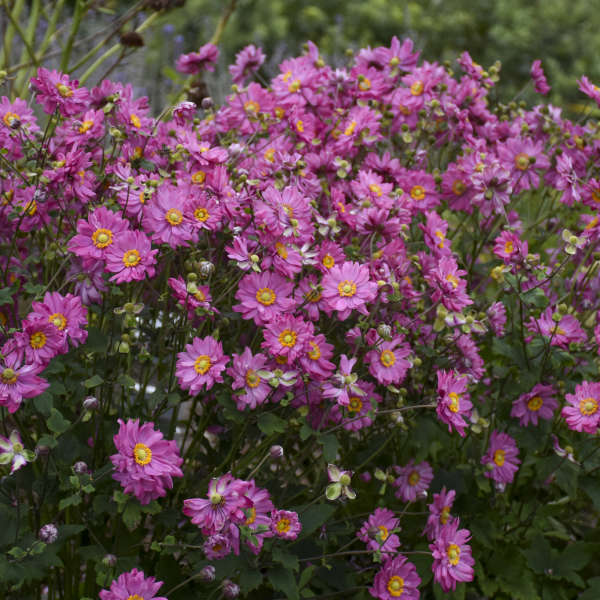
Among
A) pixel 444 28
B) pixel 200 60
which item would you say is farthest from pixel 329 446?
pixel 444 28

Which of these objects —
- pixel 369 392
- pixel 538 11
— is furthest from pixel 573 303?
pixel 538 11

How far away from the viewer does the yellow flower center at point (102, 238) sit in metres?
1.59

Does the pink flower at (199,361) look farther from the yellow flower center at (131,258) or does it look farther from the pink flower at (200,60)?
the pink flower at (200,60)

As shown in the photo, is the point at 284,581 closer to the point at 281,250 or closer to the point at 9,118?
the point at 281,250

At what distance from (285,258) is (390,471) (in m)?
0.71

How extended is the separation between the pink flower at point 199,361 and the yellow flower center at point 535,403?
883mm

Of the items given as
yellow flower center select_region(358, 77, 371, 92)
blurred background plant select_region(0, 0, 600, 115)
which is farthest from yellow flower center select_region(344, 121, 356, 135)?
blurred background plant select_region(0, 0, 600, 115)

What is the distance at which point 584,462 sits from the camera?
2.06 metres

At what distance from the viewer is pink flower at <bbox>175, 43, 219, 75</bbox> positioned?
7.59 feet

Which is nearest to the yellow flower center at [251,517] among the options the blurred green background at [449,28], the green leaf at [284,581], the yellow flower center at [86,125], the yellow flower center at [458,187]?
the green leaf at [284,581]

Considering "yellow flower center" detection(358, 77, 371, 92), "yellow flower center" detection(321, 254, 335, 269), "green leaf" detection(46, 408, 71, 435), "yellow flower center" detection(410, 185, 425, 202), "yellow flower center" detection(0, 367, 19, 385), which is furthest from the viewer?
"yellow flower center" detection(358, 77, 371, 92)

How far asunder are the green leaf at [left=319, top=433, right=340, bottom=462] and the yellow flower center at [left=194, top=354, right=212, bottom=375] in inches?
11.4

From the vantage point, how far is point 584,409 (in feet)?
6.07

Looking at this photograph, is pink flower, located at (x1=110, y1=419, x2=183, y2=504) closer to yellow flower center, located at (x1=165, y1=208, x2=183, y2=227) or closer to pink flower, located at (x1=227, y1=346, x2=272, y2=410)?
pink flower, located at (x1=227, y1=346, x2=272, y2=410)
